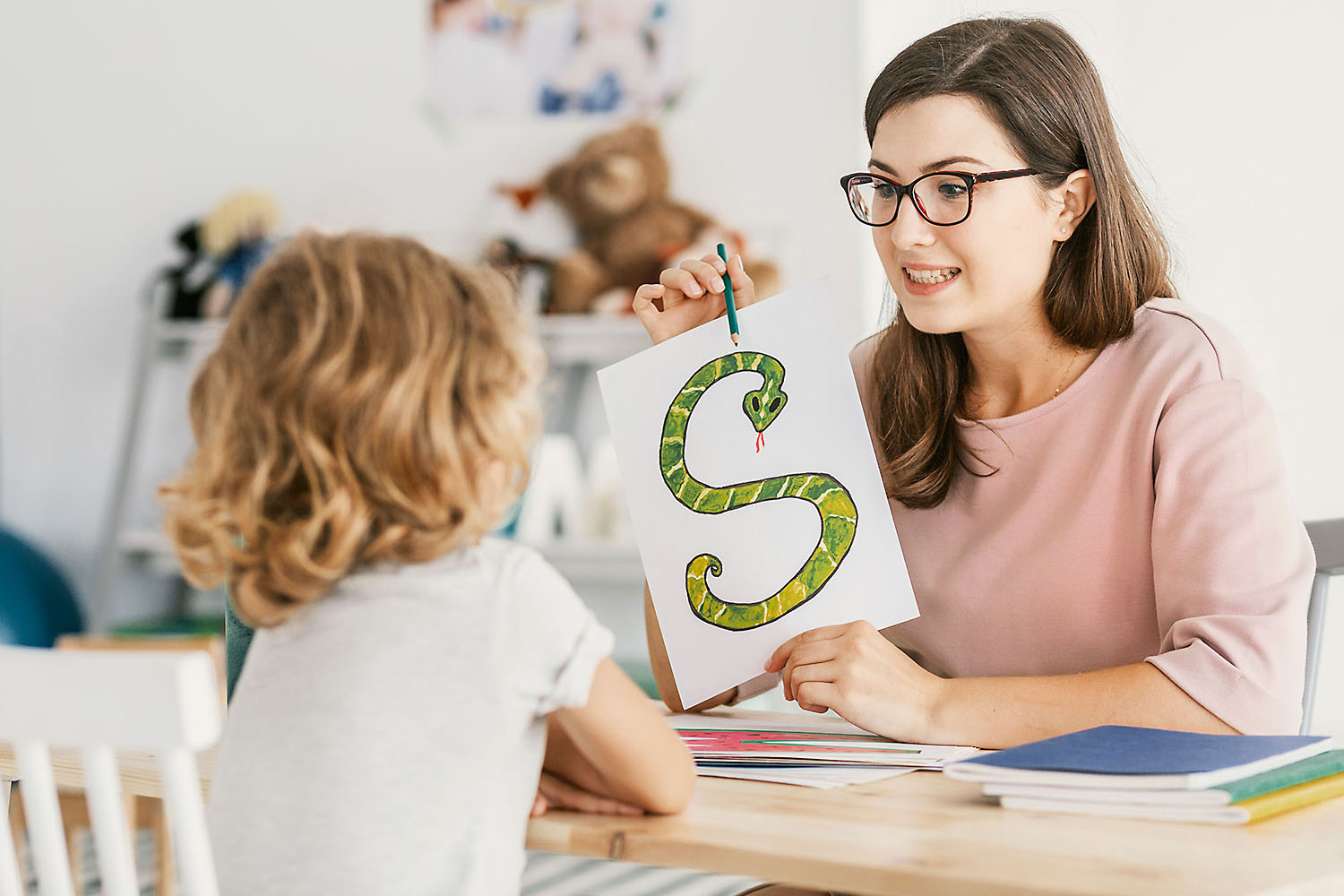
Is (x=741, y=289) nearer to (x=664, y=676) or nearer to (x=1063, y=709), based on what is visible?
(x=664, y=676)

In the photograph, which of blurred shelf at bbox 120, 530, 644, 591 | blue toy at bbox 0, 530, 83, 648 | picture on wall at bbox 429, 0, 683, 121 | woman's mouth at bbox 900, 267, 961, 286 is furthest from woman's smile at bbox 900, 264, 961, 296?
blue toy at bbox 0, 530, 83, 648

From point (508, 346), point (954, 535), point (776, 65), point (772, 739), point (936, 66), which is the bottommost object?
point (772, 739)

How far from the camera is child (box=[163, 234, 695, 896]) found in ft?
2.59

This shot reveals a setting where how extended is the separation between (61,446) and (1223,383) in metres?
3.25

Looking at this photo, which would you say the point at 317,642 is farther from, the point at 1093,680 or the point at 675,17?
the point at 675,17

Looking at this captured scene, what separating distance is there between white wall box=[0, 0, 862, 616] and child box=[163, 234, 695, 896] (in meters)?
2.20

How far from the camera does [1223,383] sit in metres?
1.18

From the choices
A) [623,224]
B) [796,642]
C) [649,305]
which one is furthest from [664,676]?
[623,224]

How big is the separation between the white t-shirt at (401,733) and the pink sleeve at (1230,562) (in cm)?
A: 54

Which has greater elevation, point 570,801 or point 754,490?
point 754,490

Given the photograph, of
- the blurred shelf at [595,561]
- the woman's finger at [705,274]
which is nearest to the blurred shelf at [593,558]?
the blurred shelf at [595,561]

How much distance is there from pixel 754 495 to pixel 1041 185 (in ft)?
1.36

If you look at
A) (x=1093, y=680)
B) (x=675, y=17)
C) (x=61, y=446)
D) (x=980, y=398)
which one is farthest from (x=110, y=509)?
(x=1093, y=680)

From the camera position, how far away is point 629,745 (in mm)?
841
